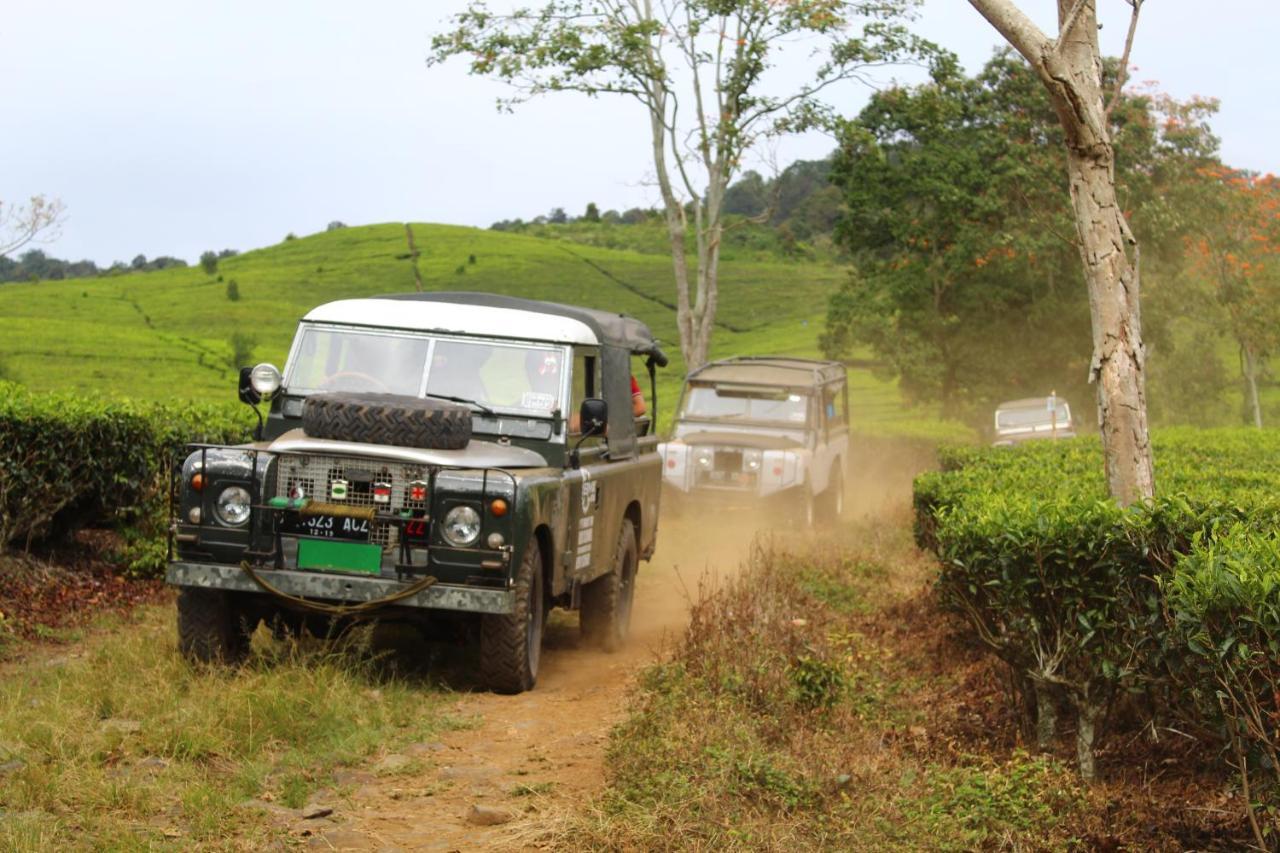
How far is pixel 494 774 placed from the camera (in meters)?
7.11

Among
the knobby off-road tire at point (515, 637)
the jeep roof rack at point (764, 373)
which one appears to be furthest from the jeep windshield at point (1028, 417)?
the knobby off-road tire at point (515, 637)

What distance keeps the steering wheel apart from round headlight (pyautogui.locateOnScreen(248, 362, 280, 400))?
34 centimetres

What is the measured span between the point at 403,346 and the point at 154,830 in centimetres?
453

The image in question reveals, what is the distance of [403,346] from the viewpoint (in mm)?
9773

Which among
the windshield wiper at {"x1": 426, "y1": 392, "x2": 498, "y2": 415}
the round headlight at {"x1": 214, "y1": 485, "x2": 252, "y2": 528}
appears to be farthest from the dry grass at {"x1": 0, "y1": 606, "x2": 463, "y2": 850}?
the windshield wiper at {"x1": 426, "y1": 392, "x2": 498, "y2": 415}

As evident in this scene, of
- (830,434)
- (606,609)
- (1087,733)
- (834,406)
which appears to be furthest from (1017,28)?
(834,406)

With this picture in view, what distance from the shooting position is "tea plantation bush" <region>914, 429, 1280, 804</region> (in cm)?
523

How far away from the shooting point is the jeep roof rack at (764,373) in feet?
66.7

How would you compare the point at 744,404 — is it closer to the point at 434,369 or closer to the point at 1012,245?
the point at 434,369

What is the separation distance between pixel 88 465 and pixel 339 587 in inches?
190

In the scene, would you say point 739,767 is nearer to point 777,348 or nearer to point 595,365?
point 595,365

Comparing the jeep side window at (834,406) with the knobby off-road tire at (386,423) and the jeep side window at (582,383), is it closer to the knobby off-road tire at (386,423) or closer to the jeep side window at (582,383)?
the jeep side window at (582,383)

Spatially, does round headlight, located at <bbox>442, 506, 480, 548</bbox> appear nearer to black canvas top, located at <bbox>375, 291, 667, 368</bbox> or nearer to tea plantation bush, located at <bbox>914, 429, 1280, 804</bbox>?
black canvas top, located at <bbox>375, 291, 667, 368</bbox>

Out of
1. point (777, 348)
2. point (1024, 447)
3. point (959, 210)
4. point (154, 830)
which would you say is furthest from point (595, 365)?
point (777, 348)
